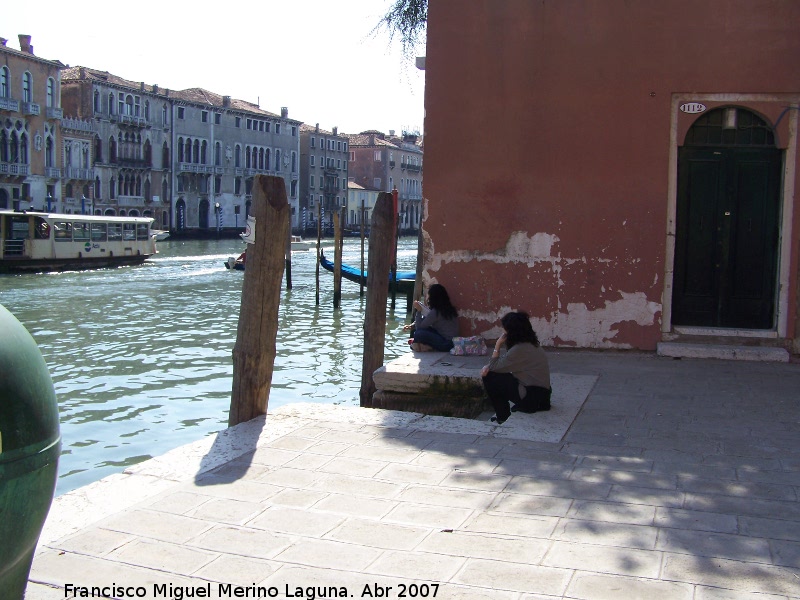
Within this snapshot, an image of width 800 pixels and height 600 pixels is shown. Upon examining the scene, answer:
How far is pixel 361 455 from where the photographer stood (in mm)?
4570

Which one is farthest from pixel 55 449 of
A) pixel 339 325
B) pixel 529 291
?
pixel 339 325

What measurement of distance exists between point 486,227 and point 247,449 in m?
3.94

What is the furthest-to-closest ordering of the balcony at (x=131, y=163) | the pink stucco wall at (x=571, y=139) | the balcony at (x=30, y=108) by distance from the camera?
the balcony at (x=131, y=163) < the balcony at (x=30, y=108) < the pink stucco wall at (x=571, y=139)

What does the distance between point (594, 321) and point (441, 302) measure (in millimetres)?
1318

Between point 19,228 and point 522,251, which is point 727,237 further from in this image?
point 19,228

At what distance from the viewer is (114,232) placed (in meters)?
32.1

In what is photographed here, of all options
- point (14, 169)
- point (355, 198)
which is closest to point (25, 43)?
point (14, 169)

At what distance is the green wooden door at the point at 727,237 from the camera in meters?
7.69

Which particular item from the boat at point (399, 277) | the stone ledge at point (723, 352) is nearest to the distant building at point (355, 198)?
the boat at point (399, 277)

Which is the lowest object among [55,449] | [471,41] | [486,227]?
[55,449]

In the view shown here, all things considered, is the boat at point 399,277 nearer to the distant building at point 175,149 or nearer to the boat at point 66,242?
the boat at point 66,242

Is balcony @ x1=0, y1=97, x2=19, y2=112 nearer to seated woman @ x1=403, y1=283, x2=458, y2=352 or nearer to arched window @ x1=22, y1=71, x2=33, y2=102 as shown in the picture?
arched window @ x1=22, y1=71, x2=33, y2=102

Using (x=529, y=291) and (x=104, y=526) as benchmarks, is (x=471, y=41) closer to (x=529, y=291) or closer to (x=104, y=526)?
(x=529, y=291)

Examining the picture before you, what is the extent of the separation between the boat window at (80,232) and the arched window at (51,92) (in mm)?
19440
